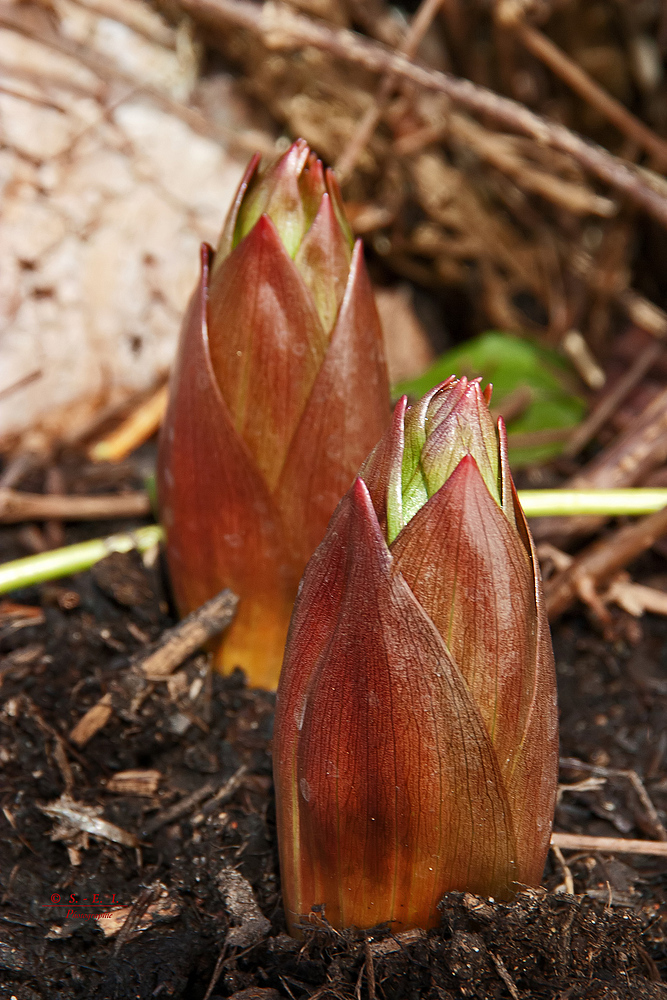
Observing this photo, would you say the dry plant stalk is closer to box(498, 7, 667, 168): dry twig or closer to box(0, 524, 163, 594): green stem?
box(498, 7, 667, 168): dry twig

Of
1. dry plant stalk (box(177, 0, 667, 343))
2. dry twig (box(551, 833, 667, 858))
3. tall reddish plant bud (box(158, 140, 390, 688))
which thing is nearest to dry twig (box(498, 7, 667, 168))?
dry plant stalk (box(177, 0, 667, 343))

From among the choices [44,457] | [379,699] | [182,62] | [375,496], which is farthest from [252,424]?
→ [182,62]

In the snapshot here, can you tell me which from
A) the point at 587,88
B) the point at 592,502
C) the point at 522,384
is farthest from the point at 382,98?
the point at 592,502

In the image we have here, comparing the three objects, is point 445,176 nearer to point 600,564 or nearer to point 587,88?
point 587,88

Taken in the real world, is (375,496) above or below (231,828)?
above

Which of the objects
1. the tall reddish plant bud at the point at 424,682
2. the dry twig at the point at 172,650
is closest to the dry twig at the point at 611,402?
the dry twig at the point at 172,650

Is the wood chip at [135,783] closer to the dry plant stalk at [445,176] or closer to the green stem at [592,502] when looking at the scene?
the green stem at [592,502]

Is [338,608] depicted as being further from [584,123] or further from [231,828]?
[584,123]
